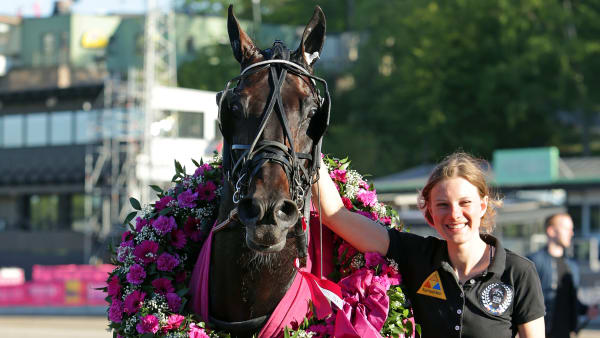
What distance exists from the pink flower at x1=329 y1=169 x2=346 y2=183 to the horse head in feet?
2.92

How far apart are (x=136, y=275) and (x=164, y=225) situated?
0.29 meters

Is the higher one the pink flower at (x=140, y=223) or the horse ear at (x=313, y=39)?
the horse ear at (x=313, y=39)

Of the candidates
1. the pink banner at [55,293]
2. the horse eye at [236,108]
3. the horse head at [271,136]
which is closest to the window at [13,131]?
the pink banner at [55,293]

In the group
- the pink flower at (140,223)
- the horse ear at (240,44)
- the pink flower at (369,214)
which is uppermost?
the horse ear at (240,44)

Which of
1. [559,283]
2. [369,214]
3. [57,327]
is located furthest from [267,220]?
[57,327]

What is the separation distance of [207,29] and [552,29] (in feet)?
84.8

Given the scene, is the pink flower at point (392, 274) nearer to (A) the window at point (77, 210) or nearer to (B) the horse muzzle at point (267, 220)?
(B) the horse muzzle at point (267, 220)

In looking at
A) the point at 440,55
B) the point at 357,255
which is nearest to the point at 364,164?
the point at 440,55

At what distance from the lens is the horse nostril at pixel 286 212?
3.29m

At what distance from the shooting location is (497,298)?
3799 millimetres

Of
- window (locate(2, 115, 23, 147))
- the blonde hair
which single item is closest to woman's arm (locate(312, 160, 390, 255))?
the blonde hair

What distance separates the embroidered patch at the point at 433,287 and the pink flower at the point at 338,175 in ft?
2.89

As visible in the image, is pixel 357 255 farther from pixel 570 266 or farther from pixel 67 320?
pixel 67 320

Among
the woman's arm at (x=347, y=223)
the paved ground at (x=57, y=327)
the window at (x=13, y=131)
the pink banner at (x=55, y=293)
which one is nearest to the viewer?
the woman's arm at (x=347, y=223)
